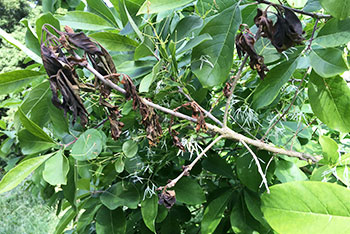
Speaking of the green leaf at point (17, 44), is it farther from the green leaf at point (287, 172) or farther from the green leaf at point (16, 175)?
the green leaf at point (287, 172)

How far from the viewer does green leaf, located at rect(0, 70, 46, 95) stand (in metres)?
0.39

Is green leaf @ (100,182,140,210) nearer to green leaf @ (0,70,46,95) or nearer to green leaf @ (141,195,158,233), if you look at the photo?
green leaf @ (141,195,158,233)

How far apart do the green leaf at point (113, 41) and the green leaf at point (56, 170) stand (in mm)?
162

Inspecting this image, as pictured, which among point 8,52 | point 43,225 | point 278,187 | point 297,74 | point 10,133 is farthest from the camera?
point 8,52

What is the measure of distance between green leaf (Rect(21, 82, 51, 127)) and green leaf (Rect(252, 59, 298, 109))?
28cm

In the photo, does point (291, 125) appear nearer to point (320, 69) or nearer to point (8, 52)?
point (320, 69)

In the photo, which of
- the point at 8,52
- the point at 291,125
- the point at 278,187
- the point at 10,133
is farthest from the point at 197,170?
the point at 8,52

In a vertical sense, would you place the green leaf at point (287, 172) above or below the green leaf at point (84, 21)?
below

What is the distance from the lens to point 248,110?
0.52 meters

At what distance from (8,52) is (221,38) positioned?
9.06m

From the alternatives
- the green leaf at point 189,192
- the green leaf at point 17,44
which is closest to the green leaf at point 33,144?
the green leaf at point 17,44

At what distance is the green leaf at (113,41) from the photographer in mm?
427

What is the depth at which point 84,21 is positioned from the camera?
0.50 meters

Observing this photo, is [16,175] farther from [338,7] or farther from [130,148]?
[338,7]
